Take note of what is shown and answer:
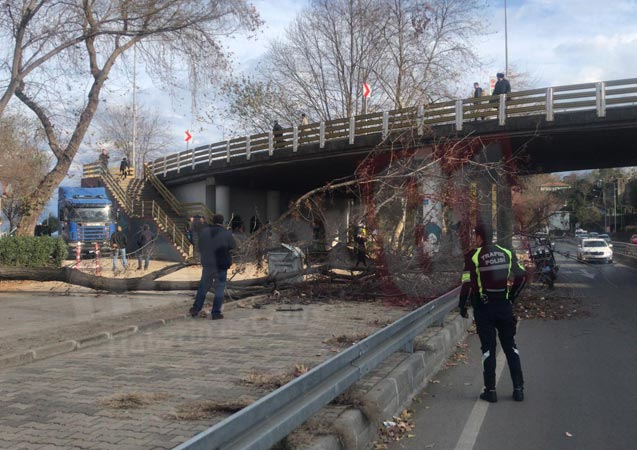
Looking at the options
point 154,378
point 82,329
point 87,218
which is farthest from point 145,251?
point 154,378

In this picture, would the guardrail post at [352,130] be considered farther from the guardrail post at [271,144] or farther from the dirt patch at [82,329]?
the dirt patch at [82,329]

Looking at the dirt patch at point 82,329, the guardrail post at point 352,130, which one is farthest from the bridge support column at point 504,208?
the guardrail post at point 352,130

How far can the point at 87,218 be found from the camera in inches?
Answer: 1275

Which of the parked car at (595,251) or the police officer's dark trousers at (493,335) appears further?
the parked car at (595,251)

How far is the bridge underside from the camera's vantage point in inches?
736

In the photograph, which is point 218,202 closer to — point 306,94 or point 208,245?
point 306,94

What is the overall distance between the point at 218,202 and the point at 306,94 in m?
8.45

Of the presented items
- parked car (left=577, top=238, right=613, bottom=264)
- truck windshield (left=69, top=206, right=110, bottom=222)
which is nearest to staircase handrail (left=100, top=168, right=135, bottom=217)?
truck windshield (left=69, top=206, right=110, bottom=222)

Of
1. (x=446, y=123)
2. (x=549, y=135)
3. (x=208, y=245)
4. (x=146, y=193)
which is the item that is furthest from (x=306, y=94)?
(x=208, y=245)

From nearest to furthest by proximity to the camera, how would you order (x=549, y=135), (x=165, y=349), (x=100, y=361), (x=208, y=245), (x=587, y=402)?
(x=587, y=402) → (x=100, y=361) → (x=165, y=349) → (x=208, y=245) → (x=549, y=135)

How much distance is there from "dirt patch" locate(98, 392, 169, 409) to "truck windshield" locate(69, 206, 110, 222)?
94.9 feet

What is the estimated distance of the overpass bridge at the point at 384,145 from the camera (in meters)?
18.5

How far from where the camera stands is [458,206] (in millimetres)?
12875

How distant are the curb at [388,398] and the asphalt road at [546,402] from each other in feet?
0.60
